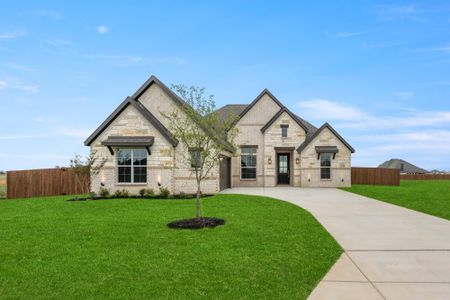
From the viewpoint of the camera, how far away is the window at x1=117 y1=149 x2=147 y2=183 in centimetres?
2014

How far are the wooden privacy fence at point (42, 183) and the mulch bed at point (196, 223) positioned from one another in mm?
13845

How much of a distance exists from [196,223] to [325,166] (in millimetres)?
19454

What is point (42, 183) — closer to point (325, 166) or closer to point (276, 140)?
point (276, 140)

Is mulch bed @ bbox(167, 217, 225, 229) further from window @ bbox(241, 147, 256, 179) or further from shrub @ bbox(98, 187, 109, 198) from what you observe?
window @ bbox(241, 147, 256, 179)

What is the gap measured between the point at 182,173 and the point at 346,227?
12.4 m

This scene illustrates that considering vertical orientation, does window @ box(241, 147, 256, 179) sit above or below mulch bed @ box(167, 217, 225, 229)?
above

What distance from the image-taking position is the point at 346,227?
9906 mm

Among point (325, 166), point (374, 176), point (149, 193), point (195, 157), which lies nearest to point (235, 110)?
point (325, 166)

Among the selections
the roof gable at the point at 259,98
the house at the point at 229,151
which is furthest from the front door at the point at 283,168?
the roof gable at the point at 259,98

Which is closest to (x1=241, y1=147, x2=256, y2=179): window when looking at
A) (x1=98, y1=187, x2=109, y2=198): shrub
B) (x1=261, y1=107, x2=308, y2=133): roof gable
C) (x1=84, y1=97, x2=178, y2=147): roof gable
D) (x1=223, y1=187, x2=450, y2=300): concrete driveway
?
(x1=261, y1=107, x2=308, y2=133): roof gable

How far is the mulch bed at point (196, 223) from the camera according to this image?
32.3ft

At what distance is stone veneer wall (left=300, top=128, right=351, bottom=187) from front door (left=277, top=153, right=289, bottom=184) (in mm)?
2153

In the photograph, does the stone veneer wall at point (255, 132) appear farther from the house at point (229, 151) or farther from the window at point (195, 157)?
the window at point (195, 157)

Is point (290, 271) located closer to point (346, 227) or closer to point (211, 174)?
point (346, 227)
